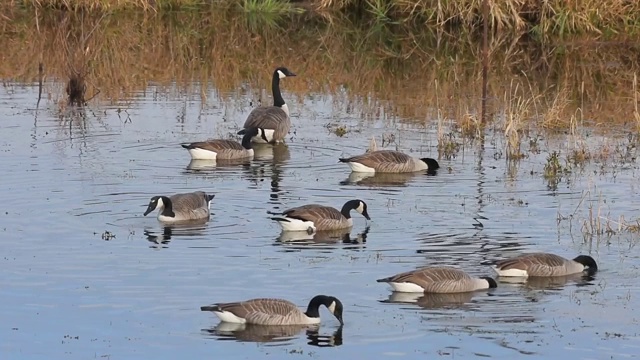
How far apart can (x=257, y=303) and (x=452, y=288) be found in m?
2.56

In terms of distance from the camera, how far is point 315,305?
13.8 metres

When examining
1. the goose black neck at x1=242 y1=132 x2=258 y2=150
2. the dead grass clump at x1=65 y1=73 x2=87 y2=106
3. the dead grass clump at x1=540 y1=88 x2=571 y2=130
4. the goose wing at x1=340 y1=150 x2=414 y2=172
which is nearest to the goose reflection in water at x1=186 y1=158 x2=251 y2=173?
the goose black neck at x1=242 y1=132 x2=258 y2=150

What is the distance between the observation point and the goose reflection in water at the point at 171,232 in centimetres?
1738

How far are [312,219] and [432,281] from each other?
323cm

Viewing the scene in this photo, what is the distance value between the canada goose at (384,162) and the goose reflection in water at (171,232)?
423 centimetres

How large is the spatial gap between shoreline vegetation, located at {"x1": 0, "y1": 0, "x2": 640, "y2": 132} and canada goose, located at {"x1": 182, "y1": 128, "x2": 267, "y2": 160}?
438 cm

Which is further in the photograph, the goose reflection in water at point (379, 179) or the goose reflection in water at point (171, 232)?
the goose reflection in water at point (379, 179)

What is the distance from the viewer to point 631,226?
17969mm

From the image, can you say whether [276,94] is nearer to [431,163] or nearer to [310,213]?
[431,163]

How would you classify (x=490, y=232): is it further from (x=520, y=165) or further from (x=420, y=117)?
(x=420, y=117)

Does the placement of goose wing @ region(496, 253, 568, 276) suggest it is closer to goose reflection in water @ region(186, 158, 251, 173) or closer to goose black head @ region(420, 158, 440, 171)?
goose black head @ region(420, 158, 440, 171)

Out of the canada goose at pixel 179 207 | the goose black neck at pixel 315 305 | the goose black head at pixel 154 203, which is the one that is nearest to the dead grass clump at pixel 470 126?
the canada goose at pixel 179 207

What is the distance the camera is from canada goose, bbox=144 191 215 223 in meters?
18.2

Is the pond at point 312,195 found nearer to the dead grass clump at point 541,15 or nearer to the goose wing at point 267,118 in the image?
the goose wing at point 267,118
